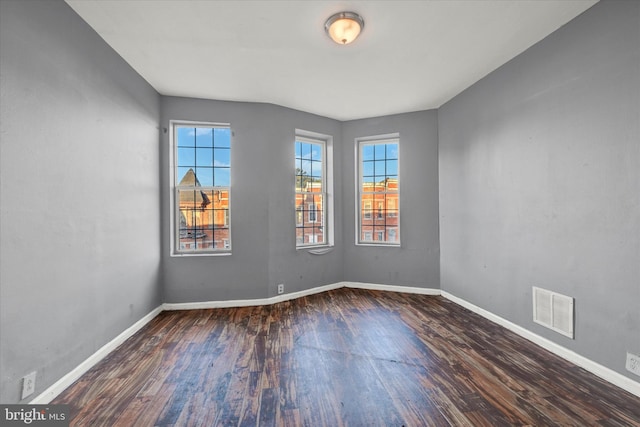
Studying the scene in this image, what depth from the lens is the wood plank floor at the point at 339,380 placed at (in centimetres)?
177

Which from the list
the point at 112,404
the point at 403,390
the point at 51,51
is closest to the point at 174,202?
the point at 51,51

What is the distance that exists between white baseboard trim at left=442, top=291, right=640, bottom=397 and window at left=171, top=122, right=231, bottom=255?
344cm

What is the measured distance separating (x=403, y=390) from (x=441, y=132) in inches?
141

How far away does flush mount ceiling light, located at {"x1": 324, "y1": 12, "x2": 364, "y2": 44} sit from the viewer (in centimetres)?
222

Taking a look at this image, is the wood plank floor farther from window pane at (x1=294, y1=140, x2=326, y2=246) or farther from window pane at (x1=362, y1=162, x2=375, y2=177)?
window pane at (x1=362, y1=162, x2=375, y2=177)

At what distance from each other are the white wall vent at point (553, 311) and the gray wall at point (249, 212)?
2901mm

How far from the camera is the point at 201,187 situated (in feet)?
12.9

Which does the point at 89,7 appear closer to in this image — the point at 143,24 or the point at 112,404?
the point at 143,24

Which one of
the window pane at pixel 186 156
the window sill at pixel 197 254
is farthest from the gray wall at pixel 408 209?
the window pane at pixel 186 156

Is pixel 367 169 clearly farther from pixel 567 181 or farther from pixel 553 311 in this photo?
pixel 553 311

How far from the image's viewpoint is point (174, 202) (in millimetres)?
3859

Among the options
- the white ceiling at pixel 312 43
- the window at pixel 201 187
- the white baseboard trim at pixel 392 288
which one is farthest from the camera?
the white baseboard trim at pixel 392 288

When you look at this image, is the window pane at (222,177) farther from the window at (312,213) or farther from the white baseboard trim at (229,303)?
the white baseboard trim at (229,303)
